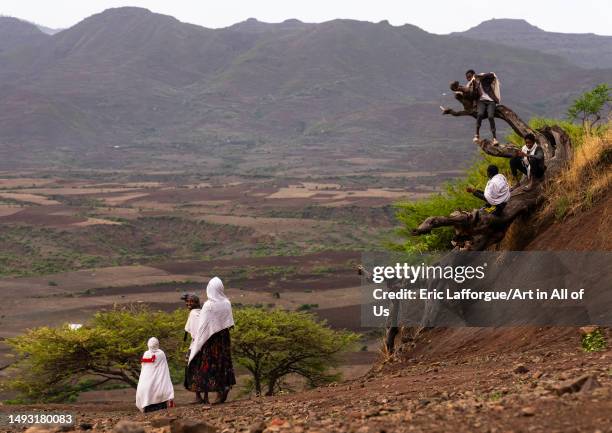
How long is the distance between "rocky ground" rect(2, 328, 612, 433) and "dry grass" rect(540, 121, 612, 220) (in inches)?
97.0

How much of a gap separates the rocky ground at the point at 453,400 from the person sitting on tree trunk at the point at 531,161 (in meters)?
2.89

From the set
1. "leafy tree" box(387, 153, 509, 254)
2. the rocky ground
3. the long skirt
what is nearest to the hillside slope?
the rocky ground

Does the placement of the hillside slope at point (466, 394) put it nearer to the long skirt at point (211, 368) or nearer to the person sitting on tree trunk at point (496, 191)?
the long skirt at point (211, 368)

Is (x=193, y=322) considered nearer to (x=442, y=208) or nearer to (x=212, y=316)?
(x=212, y=316)

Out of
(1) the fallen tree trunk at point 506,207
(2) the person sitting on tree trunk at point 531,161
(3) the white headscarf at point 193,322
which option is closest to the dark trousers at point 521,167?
(2) the person sitting on tree trunk at point 531,161

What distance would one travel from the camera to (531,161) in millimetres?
13828

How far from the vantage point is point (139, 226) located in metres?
82.4

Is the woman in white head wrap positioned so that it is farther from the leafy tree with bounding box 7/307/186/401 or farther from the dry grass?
the leafy tree with bounding box 7/307/186/401

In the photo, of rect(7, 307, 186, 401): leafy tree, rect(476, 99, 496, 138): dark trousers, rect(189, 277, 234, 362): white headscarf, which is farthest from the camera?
rect(7, 307, 186, 401): leafy tree

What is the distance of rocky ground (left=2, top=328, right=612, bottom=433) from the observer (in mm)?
6645

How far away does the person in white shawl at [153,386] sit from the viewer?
12078 mm

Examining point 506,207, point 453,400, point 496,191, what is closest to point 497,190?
point 496,191

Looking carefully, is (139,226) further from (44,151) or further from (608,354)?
(44,151)

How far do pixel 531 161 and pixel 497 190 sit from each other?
44.0 inches
